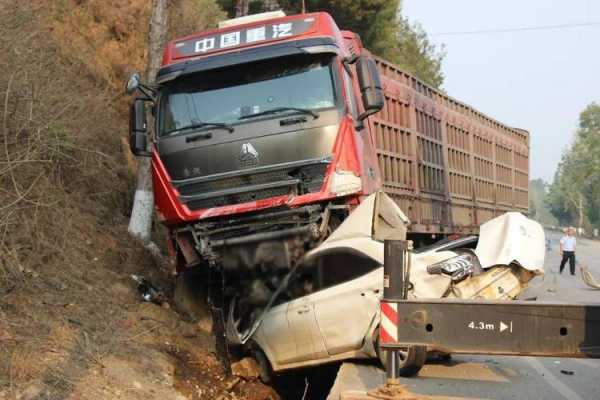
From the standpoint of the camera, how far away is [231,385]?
871 cm

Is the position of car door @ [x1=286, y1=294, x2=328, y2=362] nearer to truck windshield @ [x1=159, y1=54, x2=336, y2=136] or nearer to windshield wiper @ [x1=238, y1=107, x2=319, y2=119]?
windshield wiper @ [x1=238, y1=107, x2=319, y2=119]

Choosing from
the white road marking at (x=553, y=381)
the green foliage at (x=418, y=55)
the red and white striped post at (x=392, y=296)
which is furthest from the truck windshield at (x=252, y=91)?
the green foliage at (x=418, y=55)

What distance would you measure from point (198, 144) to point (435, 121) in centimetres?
587

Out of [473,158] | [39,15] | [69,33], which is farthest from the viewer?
[69,33]

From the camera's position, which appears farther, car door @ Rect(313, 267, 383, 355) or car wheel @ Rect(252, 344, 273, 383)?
car wheel @ Rect(252, 344, 273, 383)

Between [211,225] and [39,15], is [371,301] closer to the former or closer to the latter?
[211,225]

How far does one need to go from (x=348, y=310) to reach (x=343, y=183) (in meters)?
1.35

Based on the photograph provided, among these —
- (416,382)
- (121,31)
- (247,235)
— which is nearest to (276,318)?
(247,235)

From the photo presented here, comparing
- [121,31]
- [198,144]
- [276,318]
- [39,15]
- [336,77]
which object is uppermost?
[121,31]

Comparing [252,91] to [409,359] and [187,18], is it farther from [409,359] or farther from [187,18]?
[187,18]

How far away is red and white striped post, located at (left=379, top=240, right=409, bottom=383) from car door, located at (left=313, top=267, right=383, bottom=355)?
2.18 meters

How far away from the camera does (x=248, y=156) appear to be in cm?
839

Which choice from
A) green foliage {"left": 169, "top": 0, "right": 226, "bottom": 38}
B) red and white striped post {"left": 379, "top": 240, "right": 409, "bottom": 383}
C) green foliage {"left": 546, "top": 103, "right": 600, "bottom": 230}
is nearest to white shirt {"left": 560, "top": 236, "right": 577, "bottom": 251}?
green foliage {"left": 169, "top": 0, "right": 226, "bottom": 38}

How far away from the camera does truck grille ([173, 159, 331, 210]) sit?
324 inches
